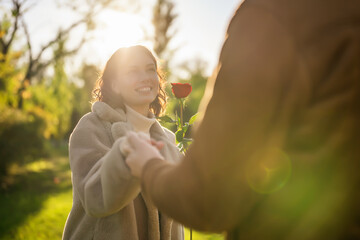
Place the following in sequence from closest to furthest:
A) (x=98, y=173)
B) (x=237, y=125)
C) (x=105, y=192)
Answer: (x=237, y=125), (x=105, y=192), (x=98, y=173)

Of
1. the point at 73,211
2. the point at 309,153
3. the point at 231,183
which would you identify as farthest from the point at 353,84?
the point at 73,211

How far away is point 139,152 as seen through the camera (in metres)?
1.05

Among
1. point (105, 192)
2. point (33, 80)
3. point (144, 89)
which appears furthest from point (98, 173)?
point (33, 80)

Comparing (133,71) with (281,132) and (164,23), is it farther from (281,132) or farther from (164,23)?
(164,23)

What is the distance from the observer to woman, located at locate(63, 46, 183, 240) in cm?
133

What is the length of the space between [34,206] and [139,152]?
8.90 metres

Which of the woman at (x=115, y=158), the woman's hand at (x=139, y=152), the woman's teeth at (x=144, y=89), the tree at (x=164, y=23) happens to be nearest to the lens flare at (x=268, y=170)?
the woman's hand at (x=139, y=152)

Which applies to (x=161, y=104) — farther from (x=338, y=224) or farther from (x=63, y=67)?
(x=63, y=67)

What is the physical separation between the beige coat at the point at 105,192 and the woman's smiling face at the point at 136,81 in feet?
0.47

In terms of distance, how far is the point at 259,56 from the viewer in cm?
77

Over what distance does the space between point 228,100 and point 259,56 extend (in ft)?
0.46

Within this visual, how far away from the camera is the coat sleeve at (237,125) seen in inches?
30.1

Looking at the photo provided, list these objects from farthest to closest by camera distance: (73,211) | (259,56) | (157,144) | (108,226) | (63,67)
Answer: (63,67), (73,211), (108,226), (157,144), (259,56)

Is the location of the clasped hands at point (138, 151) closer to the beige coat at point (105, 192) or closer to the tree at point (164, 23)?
the beige coat at point (105, 192)
